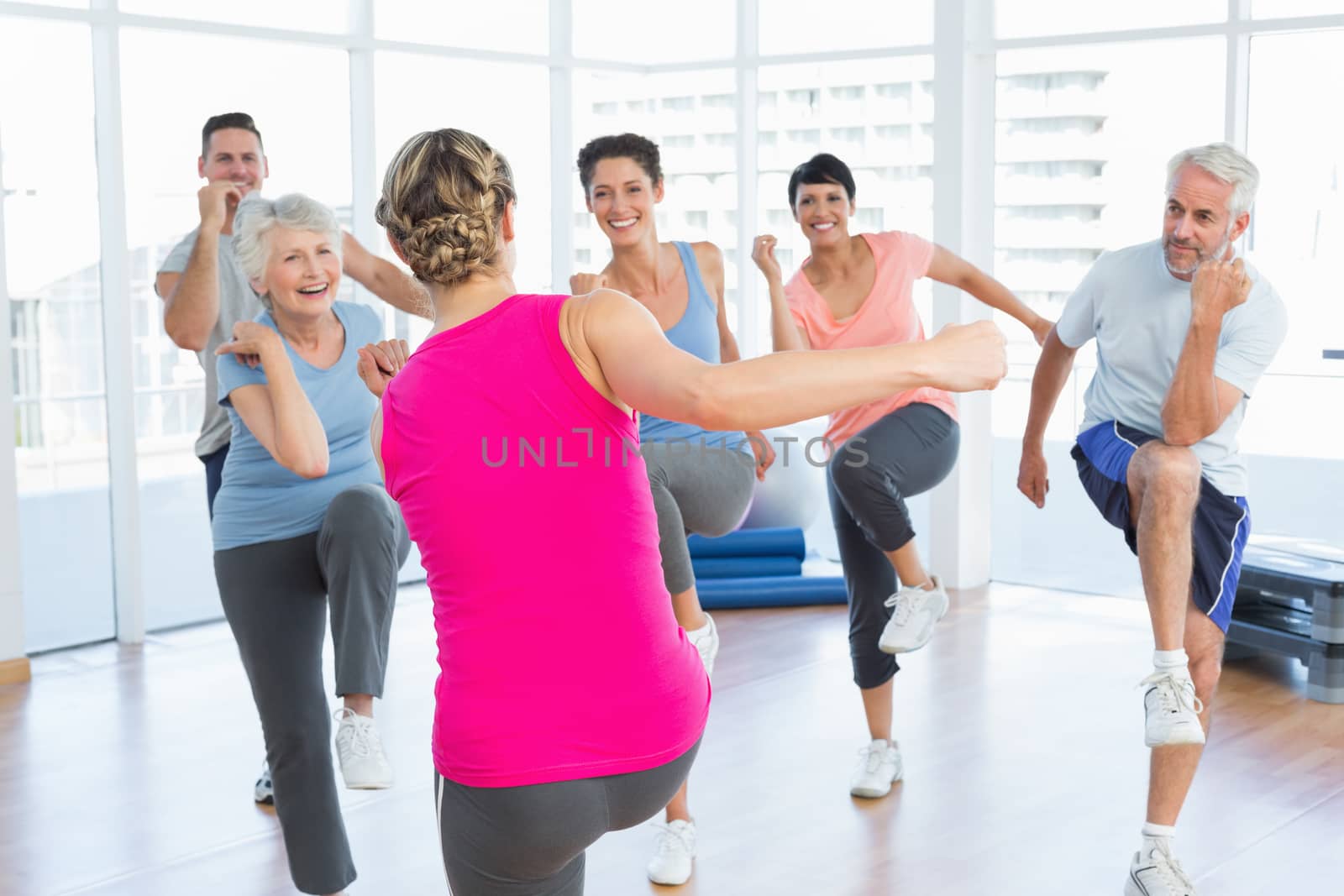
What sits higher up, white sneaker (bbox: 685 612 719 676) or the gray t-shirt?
the gray t-shirt

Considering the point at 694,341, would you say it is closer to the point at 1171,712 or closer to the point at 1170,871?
the point at 1171,712

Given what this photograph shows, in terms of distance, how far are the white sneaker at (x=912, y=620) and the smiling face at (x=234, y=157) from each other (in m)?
2.23

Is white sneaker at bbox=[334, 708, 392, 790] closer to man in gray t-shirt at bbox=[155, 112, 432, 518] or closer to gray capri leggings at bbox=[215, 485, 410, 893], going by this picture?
gray capri leggings at bbox=[215, 485, 410, 893]

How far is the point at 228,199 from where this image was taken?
4164mm

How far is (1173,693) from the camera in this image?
3.24m

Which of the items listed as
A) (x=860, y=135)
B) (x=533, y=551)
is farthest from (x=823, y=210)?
(x=860, y=135)

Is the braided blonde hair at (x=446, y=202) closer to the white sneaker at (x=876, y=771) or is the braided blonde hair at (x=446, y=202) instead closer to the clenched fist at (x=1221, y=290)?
the clenched fist at (x=1221, y=290)

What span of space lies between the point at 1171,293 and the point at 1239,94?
315 centimetres

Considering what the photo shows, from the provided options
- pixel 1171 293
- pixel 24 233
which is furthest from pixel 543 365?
pixel 24 233

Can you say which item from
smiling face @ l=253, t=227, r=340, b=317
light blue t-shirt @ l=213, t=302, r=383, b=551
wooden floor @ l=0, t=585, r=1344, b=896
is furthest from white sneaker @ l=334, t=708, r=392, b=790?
smiling face @ l=253, t=227, r=340, b=317

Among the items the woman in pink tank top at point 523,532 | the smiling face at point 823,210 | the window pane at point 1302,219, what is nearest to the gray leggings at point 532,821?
the woman in pink tank top at point 523,532

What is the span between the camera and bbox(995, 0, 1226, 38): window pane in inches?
243

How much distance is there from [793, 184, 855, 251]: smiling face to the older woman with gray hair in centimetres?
151

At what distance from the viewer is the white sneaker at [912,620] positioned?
3979mm
